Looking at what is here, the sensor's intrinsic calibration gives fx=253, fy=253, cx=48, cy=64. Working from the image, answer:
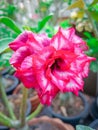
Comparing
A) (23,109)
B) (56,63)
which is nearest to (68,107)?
(23,109)

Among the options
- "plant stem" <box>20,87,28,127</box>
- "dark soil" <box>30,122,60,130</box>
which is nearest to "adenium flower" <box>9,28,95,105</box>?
"plant stem" <box>20,87,28,127</box>

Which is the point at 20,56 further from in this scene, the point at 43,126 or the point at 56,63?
the point at 43,126

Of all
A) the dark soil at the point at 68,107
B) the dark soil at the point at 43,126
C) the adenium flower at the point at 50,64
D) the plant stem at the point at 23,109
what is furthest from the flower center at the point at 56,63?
the dark soil at the point at 68,107

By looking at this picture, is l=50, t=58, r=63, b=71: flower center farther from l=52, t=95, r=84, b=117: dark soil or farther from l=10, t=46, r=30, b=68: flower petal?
l=52, t=95, r=84, b=117: dark soil

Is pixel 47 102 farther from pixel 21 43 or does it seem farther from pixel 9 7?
pixel 9 7

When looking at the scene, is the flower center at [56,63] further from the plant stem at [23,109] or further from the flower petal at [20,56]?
the plant stem at [23,109]
